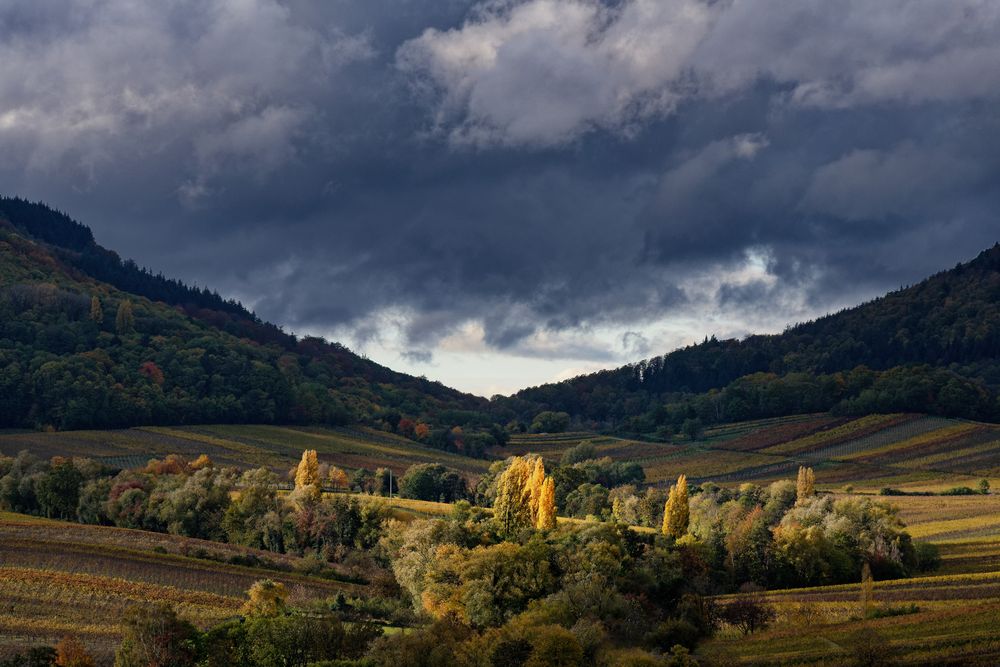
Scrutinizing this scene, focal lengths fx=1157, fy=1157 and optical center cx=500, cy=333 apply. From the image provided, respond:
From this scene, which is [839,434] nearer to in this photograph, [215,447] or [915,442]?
[915,442]

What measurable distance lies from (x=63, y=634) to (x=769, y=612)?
138 ft

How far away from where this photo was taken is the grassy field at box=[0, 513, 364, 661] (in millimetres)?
68562

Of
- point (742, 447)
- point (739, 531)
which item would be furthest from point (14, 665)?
point (742, 447)

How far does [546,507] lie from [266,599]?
3277cm

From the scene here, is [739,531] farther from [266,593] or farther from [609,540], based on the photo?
[266,593]

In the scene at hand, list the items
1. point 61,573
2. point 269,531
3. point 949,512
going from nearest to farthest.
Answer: point 61,573 → point 269,531 → point 949,512

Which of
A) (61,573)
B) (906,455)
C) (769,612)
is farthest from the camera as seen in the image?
(906,455)

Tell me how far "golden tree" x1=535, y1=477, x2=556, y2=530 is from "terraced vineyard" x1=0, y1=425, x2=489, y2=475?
6552cm

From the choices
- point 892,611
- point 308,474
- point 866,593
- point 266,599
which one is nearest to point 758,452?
point 308,474

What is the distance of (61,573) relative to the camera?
80438mm

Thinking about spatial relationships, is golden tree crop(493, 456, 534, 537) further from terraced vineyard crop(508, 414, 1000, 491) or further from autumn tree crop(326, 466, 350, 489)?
terraced vineyard crop(508, 414, 1000, 491)

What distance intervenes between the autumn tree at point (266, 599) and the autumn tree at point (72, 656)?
35.8 ft

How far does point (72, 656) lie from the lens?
193 feet

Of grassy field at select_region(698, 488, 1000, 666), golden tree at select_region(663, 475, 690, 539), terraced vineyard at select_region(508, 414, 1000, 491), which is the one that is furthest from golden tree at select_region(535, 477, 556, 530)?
terraced vineyard at select_region(508, 414, 1000, 491)
